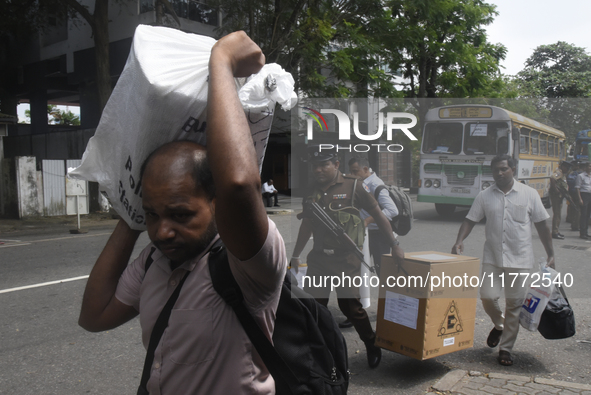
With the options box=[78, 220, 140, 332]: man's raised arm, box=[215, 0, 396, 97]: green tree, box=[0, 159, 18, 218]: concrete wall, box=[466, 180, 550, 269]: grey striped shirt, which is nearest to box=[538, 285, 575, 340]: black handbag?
box=[466, 180, 550, 269]: grey striped shirt

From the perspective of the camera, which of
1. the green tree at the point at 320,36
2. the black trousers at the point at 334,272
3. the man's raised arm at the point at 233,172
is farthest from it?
the green tree at the point at 320,36

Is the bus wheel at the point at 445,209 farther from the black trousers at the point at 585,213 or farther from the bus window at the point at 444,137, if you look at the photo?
the black trousers at the point at 585,213

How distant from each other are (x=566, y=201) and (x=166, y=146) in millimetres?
4185

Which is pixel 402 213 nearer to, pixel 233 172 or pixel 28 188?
pixel 233 172

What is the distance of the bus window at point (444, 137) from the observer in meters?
4.61

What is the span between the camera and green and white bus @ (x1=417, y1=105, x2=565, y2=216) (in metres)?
4.35

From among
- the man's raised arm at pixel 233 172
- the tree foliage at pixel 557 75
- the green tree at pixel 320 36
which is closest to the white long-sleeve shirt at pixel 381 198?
the tree foliage at pixel 557 75

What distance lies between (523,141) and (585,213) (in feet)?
2.72

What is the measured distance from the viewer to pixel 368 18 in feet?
45.1

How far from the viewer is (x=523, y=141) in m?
4.31

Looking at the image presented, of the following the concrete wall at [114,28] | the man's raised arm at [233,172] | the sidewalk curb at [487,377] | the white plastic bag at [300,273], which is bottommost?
the sidewalk curb at [487,377]

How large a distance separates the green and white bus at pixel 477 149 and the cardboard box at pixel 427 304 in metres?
0.82

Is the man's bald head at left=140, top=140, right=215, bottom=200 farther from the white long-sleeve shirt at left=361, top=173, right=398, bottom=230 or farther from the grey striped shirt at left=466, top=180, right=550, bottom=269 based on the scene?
the grey striped shirt at left=466, top=180, right=550, bottom=269

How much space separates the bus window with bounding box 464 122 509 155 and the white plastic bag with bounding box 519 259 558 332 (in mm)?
1045
